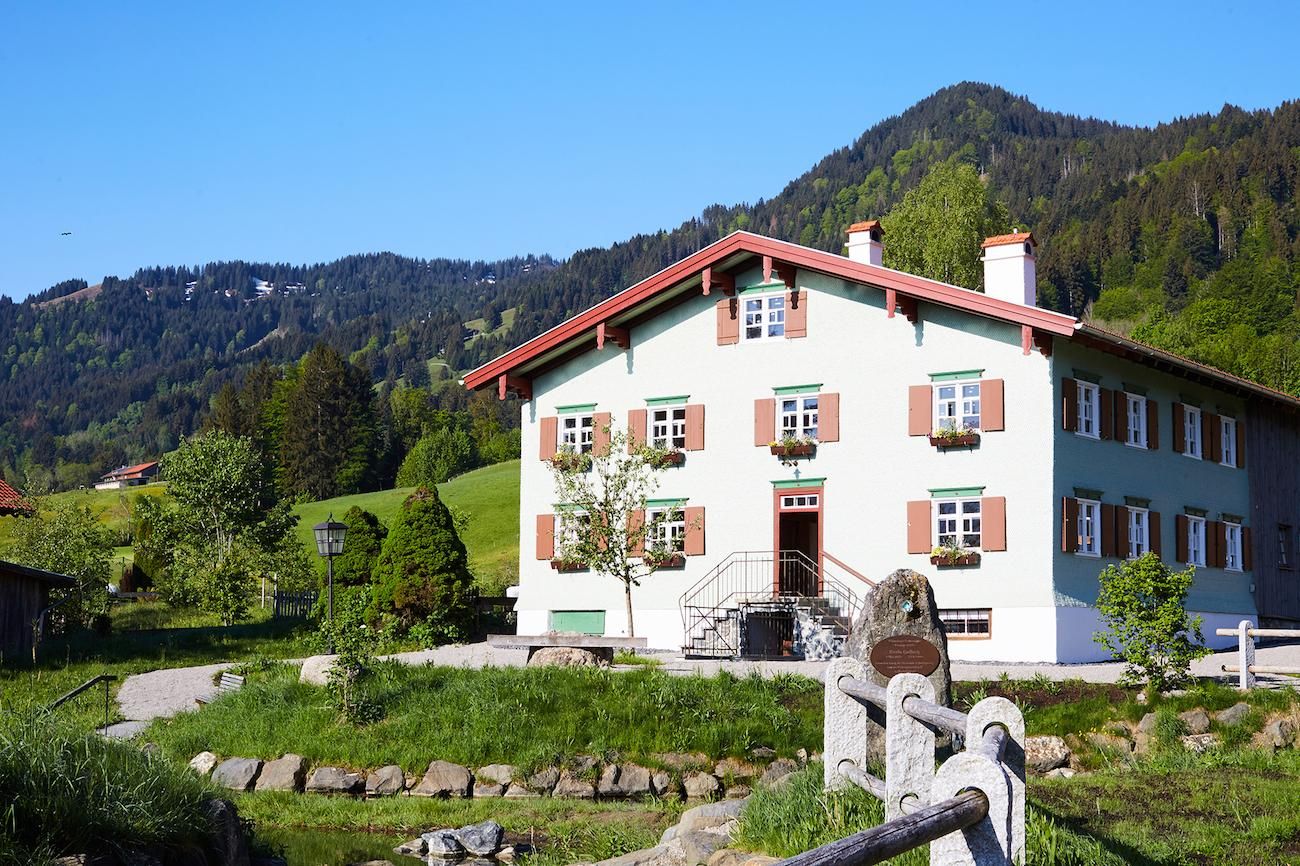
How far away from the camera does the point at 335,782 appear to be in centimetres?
1905

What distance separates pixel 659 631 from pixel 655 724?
506 inches

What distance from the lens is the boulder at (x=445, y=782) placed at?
61.5ft

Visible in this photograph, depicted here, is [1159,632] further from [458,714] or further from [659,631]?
[659,631]

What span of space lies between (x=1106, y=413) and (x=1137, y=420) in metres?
1.77

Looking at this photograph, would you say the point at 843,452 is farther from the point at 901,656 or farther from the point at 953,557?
the point at 901,656

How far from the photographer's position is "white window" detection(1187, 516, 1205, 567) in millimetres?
33469

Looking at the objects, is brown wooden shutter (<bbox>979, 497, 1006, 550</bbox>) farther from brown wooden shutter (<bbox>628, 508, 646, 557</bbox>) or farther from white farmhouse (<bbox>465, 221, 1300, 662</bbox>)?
brown wooden shutter (<bbox>628, 508, 646, 557</bbox>)

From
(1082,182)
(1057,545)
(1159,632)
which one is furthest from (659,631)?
(1082,182)

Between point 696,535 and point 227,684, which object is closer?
point 227,684

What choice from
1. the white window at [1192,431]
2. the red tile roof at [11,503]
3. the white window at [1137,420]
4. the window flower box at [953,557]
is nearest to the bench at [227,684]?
the red tile roof at [11,503]

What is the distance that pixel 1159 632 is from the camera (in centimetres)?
2041

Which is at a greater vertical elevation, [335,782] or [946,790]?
[946,790]

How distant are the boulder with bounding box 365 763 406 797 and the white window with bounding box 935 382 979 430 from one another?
14.8 metres

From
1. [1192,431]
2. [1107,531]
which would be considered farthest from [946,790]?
[1192,431]
